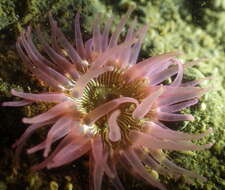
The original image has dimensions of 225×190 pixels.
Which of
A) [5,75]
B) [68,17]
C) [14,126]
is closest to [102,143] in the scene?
[14,126]

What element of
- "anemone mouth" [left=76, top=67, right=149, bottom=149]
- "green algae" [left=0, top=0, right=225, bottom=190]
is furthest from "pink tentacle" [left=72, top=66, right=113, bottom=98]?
"green algae" [left=0, top=0, right=225, bottom=190]

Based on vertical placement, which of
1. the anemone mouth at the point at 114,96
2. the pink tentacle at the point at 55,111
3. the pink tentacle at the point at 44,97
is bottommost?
the anemone mouth at the point at 114,96

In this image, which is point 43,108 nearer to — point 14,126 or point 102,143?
point 14,126

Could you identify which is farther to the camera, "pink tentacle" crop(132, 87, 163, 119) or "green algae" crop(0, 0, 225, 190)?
"green algae" crop(0, 0, 225, 190)

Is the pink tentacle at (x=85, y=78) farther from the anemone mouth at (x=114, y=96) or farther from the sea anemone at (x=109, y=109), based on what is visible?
the anemone mouth at (x=114, y=96)

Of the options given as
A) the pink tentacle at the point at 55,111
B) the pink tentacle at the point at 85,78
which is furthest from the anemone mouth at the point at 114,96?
the pink tentacle at the point at 85,78

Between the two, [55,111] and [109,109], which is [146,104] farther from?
[55,111]

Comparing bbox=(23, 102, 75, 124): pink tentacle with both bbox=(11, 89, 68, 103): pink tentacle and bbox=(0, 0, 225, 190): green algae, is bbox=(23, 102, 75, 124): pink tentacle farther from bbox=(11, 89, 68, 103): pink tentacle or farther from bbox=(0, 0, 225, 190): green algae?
bbox=(0, 0, 225, 190): green algae
